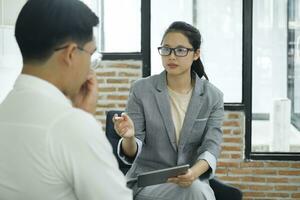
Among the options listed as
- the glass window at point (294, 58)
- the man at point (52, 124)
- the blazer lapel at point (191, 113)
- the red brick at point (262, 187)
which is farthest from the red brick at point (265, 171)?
the man at point (52, 124)

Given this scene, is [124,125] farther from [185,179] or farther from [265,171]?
[265,171]

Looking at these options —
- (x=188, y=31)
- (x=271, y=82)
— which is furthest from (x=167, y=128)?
(x=271, y=82)

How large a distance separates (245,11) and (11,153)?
2.93 meters

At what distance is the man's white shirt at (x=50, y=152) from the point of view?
97cm

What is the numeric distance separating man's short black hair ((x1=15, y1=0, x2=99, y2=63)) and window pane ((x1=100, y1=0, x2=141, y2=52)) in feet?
8.86

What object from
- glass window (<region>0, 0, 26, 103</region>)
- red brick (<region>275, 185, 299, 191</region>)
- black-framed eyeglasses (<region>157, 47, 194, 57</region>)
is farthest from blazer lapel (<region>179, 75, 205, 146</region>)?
glass window (<region>0, 0, 26, 103</region>)

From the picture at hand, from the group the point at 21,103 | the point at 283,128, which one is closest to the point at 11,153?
the point at 21,103

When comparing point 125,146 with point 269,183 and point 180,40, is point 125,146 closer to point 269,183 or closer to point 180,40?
point 180,40

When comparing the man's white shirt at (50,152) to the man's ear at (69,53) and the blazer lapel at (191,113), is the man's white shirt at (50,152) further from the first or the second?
the blazer lapel at (191,113)

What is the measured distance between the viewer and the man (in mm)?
975

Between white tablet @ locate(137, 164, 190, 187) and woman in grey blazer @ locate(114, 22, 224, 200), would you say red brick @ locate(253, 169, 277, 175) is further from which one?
white tablet @ locate(137, 164, 190, 187)

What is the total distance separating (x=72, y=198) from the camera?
103cm

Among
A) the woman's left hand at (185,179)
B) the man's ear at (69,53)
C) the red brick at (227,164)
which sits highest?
the man's ear at (69,53)

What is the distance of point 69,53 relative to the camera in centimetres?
103
